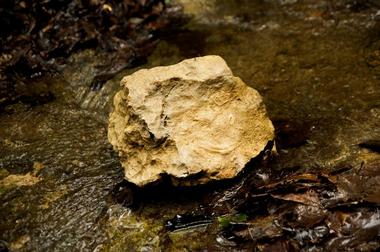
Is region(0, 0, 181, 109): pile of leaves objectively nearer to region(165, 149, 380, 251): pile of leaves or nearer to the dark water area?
the dark water area

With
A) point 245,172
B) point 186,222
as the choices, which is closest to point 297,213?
point 245,172

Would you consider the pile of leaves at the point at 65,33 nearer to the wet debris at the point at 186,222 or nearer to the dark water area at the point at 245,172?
the dark water area at the point at 245,172

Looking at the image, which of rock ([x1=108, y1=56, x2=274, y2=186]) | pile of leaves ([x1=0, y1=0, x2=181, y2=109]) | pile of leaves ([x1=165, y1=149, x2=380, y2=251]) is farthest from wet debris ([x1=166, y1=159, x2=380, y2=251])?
pile of leaves ([x1=0, y1=0, x2=181, y2=109])

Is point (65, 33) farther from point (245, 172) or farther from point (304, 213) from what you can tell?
point (304, 213)

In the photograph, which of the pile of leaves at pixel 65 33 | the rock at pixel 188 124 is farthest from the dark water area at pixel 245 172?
the pile of leaves at pixel 65 33

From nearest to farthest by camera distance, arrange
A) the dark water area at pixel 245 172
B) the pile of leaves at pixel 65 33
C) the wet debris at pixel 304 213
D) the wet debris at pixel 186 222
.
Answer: the wet debris at pixel 304 213, the dark water area at pixel 245 172, the wet debris at pixel 186 222, the pile of leaves at pixel 65 33

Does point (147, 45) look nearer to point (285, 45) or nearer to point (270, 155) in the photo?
point (285, 45)

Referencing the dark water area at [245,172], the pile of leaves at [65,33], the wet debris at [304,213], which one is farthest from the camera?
the pile of leaves at [65,33]
